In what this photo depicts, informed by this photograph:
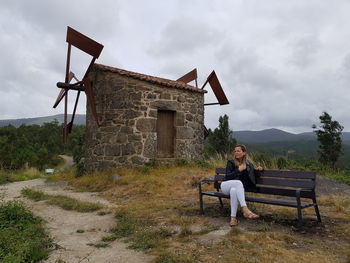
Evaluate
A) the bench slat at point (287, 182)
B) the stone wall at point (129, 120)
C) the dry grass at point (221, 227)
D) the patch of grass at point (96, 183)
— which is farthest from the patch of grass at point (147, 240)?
the stone wall at point (129, 120)

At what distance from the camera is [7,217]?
4.50m

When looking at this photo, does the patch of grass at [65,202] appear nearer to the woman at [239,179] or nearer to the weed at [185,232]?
the weed at [185,232]

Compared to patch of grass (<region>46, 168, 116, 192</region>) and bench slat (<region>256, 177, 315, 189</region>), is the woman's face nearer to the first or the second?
bench slat (<region>256, 177, 315, 189</region>)

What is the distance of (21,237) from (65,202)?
249 centimetres

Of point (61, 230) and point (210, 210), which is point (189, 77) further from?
point (61, 230)

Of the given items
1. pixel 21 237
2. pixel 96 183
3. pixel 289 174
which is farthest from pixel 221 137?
pixel 21 237

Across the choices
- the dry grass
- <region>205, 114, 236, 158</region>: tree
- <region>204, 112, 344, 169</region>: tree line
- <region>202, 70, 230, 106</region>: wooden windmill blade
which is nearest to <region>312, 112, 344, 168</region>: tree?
<region>204, 112, 344, 169</region>: tree line

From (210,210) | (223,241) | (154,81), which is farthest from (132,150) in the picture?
(223,241)

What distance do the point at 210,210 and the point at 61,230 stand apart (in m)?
Answer: 2.45

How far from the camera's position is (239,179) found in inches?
184

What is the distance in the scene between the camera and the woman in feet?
14.1

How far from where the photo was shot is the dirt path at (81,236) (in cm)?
309

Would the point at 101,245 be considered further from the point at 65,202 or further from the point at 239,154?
the point at 65,202

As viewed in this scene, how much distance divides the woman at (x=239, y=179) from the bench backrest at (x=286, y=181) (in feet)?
0.49
